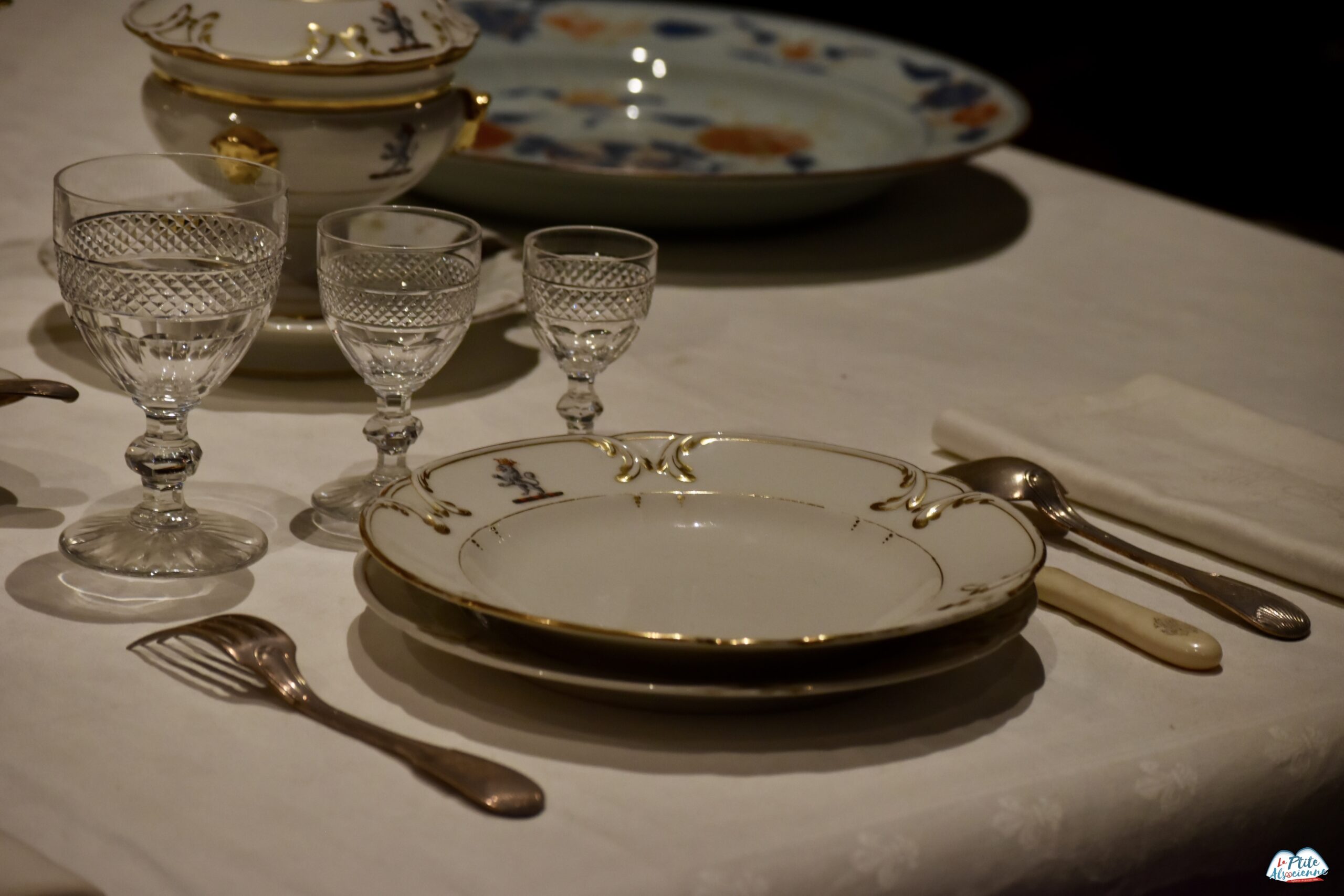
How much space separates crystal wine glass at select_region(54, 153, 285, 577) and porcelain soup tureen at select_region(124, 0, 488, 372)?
0.54 ft

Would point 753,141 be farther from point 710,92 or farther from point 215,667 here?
point 215,667

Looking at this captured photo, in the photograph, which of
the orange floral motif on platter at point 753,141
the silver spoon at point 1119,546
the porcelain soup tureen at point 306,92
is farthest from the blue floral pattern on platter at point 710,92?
the silver spoon at point 1119,546

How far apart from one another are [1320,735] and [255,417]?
2.15ft

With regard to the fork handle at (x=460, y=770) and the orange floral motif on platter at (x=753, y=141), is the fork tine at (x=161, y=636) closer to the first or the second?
the fork handle at (x=460, y=770)

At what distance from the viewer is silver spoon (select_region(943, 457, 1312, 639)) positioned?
73 cm

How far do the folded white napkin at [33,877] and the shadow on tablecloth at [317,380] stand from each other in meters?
0.49

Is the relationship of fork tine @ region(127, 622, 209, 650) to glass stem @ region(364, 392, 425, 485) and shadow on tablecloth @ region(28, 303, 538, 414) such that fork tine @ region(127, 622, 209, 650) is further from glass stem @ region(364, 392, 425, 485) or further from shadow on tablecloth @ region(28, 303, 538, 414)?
shadow on tablecloth @ region(28, 303, 538, 414)

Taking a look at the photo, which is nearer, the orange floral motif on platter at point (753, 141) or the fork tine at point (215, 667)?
the fork tine at point (215, 667)

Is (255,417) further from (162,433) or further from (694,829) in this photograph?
(694,829)

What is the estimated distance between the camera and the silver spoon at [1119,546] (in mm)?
732

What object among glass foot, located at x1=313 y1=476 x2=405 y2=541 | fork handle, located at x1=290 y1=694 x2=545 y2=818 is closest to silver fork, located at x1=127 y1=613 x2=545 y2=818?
fork handle, located at x1=290 y1=694 x2=545 y2=818

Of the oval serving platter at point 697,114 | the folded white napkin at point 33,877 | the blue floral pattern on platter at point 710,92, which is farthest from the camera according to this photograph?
the blue floral pattern on platter at point 710,92

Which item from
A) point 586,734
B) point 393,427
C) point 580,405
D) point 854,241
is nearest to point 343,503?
point 393,427

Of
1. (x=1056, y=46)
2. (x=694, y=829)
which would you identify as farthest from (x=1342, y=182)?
(x=694, y=829)
